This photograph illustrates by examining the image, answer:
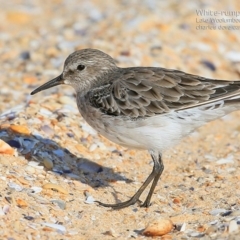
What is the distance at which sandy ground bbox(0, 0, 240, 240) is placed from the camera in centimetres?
616

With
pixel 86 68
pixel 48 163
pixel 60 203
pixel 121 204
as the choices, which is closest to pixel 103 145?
pixel 48 163

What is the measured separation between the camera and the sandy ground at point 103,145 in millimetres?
6160

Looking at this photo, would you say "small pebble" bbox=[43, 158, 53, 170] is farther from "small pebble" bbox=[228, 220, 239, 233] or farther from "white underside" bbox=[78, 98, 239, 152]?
"small pebble" bbox=[228, 220, 239, 233]

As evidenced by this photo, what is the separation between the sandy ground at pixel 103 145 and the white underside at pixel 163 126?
671 mm

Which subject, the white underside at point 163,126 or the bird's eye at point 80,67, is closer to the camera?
the white underside at point 163,126

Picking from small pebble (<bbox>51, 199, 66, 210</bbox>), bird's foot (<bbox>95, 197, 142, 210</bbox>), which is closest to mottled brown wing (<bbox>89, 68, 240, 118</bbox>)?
bird's foot (<bbox>95, 197, 142, 210</bbox>)

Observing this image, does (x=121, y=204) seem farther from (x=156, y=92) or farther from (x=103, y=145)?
(x=103, y=145)

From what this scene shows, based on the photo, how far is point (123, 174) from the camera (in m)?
7.54

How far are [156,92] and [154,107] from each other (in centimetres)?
20

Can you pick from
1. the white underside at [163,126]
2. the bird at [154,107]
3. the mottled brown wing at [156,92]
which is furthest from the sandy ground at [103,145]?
the mottled brown wing at [156,92]

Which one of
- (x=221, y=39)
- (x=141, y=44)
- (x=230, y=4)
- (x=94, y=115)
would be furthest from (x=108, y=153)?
(x=230, y=4)

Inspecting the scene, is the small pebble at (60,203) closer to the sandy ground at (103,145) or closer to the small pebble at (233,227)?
the sandy ground at (103,145)

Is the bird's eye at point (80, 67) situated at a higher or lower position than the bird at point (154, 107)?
higher

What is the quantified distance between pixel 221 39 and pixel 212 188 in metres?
4.99
